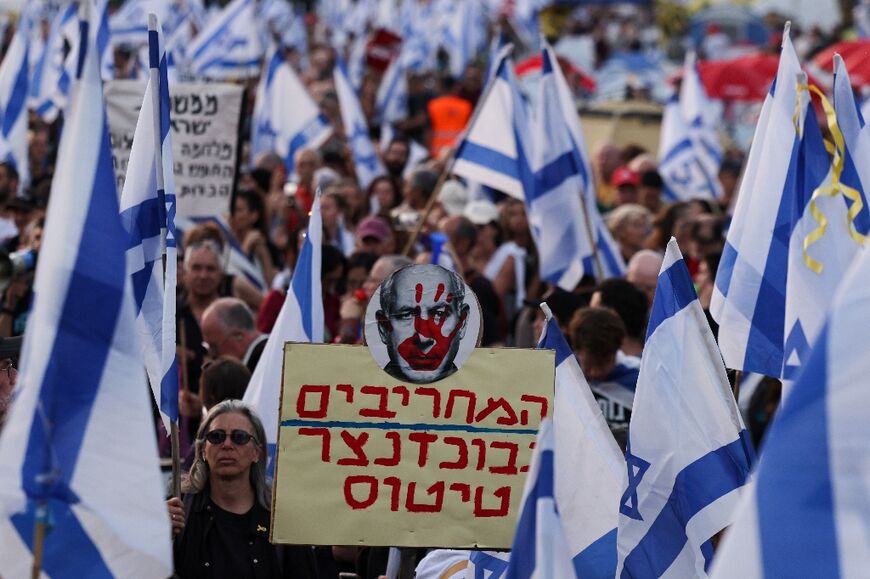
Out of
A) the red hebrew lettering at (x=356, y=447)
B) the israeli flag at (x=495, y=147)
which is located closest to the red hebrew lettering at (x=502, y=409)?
the red hebrew lettering at (x=356, y=447)

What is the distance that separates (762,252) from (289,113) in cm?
973

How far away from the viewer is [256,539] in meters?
5.64

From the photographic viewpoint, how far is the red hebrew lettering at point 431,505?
4.93m

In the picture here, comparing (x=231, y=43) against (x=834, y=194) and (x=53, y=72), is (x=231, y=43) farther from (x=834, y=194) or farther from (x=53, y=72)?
(x=834, y=194)

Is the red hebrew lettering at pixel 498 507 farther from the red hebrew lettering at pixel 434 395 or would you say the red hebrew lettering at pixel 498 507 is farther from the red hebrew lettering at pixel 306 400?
the red hebrew lettering at pixel 306 400

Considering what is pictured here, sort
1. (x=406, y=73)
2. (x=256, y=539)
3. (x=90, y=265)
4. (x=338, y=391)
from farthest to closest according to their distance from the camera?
(x=406, y=73) < (x=256, y=539) < (x=338, y=391) < (x=90, y=265)

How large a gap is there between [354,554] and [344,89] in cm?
1101

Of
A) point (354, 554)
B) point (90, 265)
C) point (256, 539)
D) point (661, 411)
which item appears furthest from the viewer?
point (354, 554)

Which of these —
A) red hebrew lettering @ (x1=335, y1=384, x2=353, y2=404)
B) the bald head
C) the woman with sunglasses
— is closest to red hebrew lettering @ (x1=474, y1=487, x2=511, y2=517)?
red hebrew lettering @ (x1=335, y1=384, x2=353, y2=404)

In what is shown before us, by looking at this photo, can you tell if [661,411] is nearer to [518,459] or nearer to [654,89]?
[518,459]

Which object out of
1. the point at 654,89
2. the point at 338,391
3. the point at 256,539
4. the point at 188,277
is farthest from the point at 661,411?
the point at 654,89

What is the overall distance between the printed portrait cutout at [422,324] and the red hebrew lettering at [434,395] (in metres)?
0.02

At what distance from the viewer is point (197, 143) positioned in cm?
1055

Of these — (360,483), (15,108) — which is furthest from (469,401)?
(15,108)
